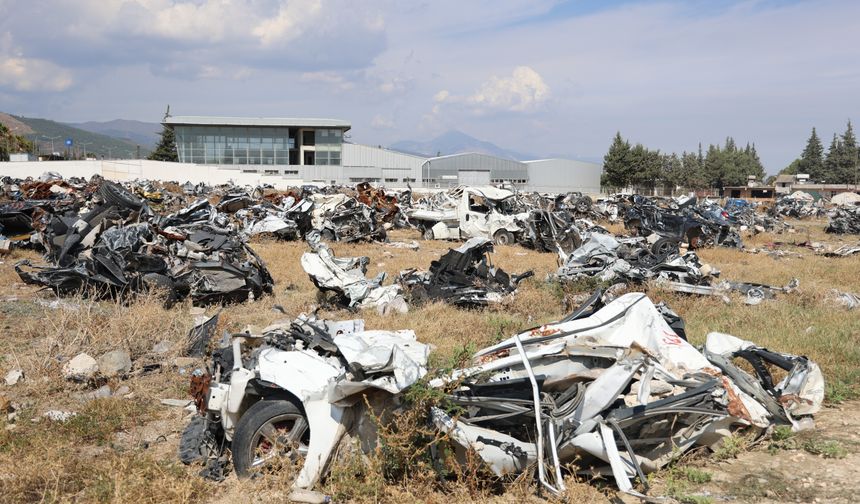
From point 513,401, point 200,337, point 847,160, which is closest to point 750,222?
point 200,337

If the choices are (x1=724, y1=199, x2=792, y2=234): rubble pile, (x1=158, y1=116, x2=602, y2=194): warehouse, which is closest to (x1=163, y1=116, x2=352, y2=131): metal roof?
(x1=158, y1=116, x2=602, y2=194): warehouse

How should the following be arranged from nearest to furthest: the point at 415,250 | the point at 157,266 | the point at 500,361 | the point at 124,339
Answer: the point at 500,361 → the point at 124,339 → the point at 157,266 → the point at 415,250

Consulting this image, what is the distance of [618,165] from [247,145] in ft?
126

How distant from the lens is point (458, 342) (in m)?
6.84

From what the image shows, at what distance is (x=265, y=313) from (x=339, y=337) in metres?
4.53

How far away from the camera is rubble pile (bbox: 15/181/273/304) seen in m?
8.78

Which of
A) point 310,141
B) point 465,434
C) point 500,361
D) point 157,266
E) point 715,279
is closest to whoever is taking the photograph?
point 465,434

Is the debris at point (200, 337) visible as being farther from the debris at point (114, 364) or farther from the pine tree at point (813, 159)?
the pine tree at point (813, 159)

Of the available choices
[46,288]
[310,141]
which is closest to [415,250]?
[46,288]

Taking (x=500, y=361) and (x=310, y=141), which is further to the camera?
A: (x=310, y=141)

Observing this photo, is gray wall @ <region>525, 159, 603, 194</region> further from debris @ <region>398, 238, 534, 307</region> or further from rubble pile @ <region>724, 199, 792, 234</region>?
debris @ <region>398, 238, 534, 307</region>

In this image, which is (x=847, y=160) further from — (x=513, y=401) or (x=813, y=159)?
(x=513, y=401)

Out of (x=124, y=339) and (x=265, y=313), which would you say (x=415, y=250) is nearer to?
(x=265, y=313)

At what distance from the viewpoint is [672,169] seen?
81562mm
